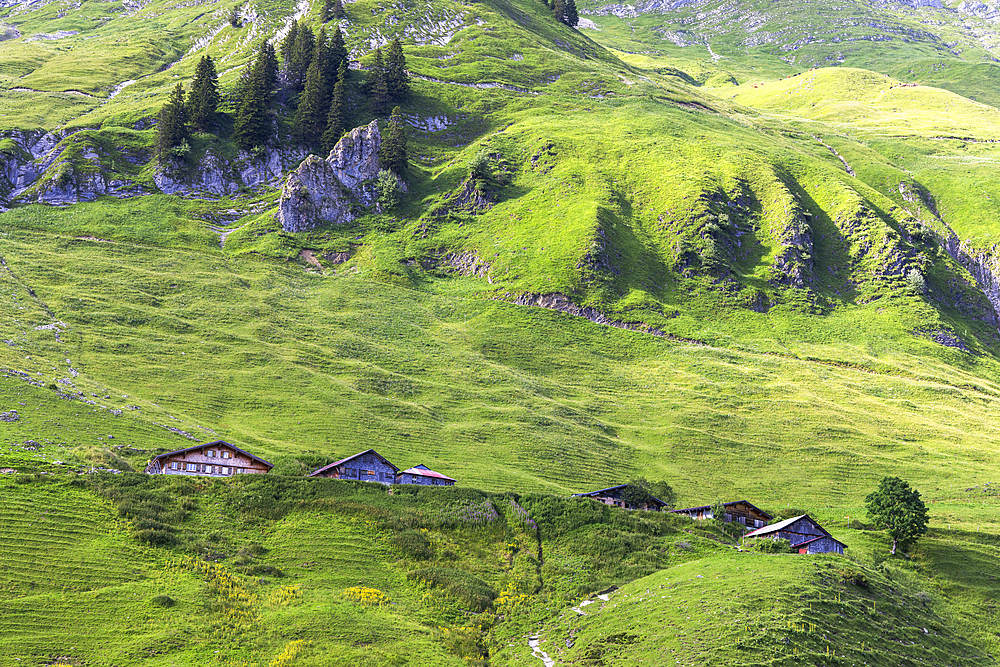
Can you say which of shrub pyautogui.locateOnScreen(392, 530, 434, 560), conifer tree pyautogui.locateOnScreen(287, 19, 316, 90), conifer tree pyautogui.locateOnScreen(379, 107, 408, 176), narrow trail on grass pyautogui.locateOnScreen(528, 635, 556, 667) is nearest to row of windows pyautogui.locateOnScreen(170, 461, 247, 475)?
shrub pyautogui.locateOnScreen(392, 530, 434, 560)

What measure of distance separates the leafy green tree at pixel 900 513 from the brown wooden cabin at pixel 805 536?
7.94 m

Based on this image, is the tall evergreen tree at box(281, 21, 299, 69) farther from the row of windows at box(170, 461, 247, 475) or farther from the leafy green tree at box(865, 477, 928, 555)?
the leafy green tree at box(865, 477, 928, 555)

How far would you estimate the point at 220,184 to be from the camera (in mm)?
158125

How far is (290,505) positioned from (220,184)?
116 meters

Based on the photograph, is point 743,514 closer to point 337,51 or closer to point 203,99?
point 203,99

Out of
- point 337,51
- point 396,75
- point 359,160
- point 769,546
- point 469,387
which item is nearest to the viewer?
point 769,546

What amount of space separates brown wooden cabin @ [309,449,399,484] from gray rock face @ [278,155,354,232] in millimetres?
85817

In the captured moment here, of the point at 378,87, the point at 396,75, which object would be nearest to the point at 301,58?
the point at 378,87

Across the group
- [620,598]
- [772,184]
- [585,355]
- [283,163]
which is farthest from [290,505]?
[772,184]

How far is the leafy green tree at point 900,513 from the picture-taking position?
72750 mm

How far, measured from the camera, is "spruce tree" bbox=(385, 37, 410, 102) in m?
188

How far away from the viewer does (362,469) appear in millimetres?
71438

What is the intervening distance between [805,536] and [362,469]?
42678mm

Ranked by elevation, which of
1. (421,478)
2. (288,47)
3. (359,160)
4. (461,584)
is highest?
(288,47)
